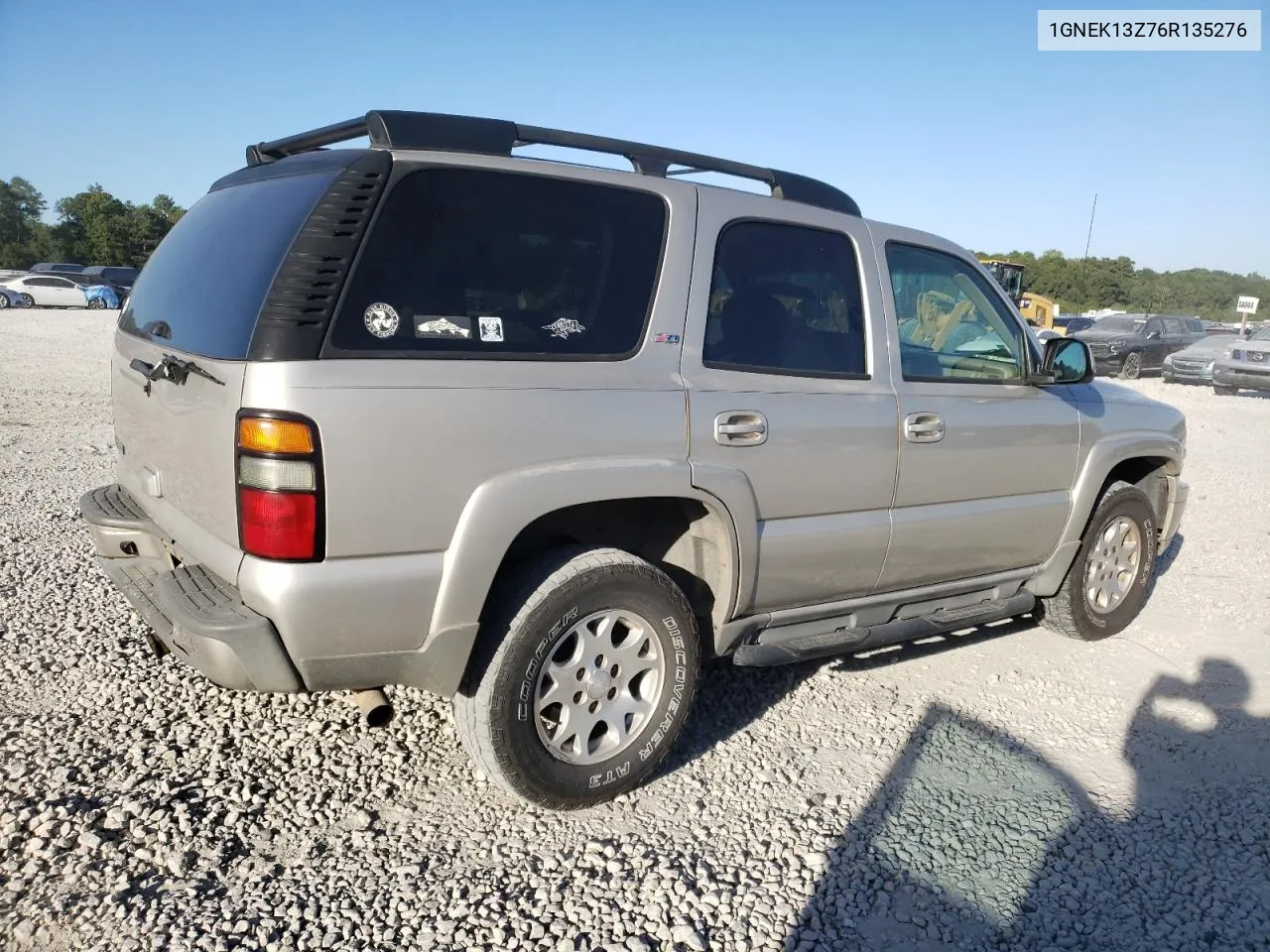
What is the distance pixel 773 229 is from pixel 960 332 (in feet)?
3.83

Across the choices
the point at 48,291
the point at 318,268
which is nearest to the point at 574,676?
the point at 318,268

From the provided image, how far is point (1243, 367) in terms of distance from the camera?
18047mm

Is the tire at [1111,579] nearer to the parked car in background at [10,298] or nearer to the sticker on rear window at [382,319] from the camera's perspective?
the sticker on rear window at [382,319]

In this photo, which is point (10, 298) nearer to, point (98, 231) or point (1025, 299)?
point (98, 231)

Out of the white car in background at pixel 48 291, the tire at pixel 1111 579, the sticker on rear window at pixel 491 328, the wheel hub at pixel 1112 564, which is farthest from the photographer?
the white car in background at pixel 48 291

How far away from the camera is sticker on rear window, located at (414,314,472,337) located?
104 inches

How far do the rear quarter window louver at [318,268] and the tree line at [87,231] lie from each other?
61729 mm

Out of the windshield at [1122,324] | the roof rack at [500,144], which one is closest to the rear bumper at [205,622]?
the roof rack at [500,144]

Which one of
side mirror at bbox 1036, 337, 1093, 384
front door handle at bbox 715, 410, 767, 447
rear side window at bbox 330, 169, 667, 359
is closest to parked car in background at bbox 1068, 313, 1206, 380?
side mirror at bbox 1036, 337, 1093, 384

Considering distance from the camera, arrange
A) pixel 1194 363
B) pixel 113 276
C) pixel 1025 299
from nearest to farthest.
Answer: pixel 1194 363
pixel 1025 299
pixel 113 276

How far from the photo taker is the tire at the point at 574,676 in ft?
9.35

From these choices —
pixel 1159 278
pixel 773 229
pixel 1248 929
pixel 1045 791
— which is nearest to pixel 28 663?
pixel 773 229

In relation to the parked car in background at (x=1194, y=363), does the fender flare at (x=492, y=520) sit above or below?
above

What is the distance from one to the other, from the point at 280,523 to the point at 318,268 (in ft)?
2.27
